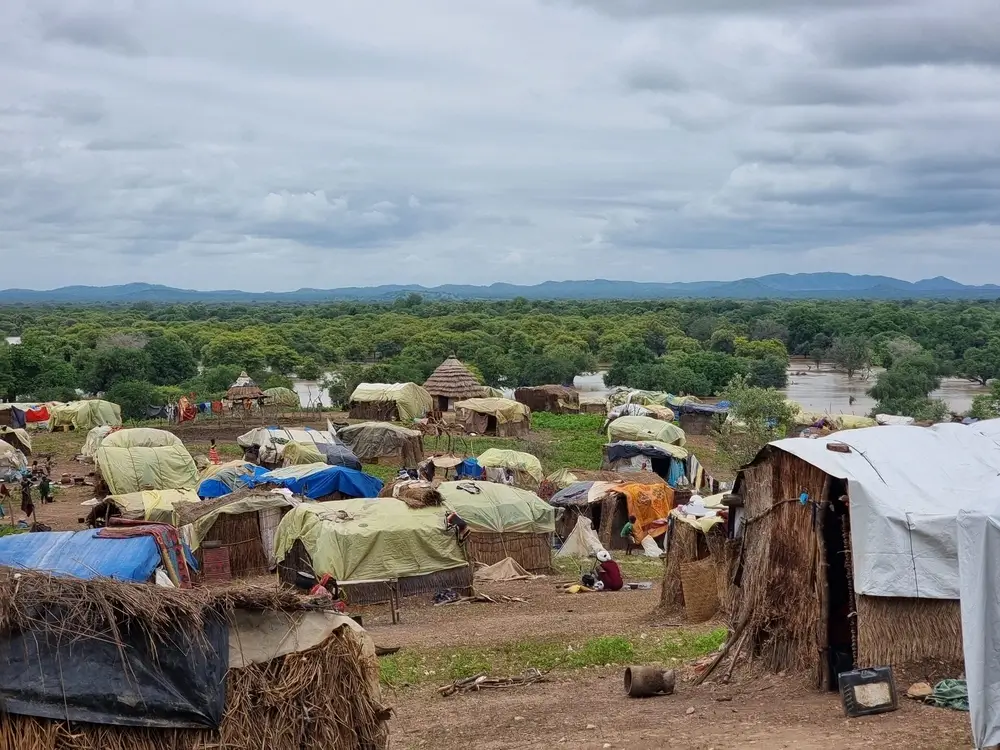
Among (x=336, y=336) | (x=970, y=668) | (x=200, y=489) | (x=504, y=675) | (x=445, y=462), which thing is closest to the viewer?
(x=970, y=668)

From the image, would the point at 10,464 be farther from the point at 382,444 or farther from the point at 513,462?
the point at 513,462

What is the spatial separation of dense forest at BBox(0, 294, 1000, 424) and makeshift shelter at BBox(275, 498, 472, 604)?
28268mm

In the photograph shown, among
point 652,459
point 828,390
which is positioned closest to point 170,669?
point 652,459

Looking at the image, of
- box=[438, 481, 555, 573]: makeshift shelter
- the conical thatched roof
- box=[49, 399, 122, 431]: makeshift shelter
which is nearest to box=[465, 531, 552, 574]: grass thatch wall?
box=[438, 481, 555, 573]: makeshift shelter

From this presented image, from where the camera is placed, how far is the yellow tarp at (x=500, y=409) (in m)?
42.4

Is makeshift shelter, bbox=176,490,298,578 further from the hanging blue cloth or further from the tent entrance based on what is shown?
the hanging blue cloth

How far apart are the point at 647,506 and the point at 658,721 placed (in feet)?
51.1

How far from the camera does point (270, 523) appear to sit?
21.1 metres

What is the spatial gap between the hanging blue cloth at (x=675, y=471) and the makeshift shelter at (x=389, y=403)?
12.7 meters

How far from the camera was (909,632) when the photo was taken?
1022 cm

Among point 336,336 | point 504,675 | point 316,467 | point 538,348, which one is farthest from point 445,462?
point 336,336

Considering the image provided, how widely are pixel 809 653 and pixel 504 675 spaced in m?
3.72

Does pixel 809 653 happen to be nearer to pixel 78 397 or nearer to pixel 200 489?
pixel 200 489

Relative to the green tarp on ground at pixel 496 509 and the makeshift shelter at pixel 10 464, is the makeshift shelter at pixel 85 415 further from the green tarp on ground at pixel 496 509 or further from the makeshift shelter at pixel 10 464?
the green tarp on ground at pixel 496 509
